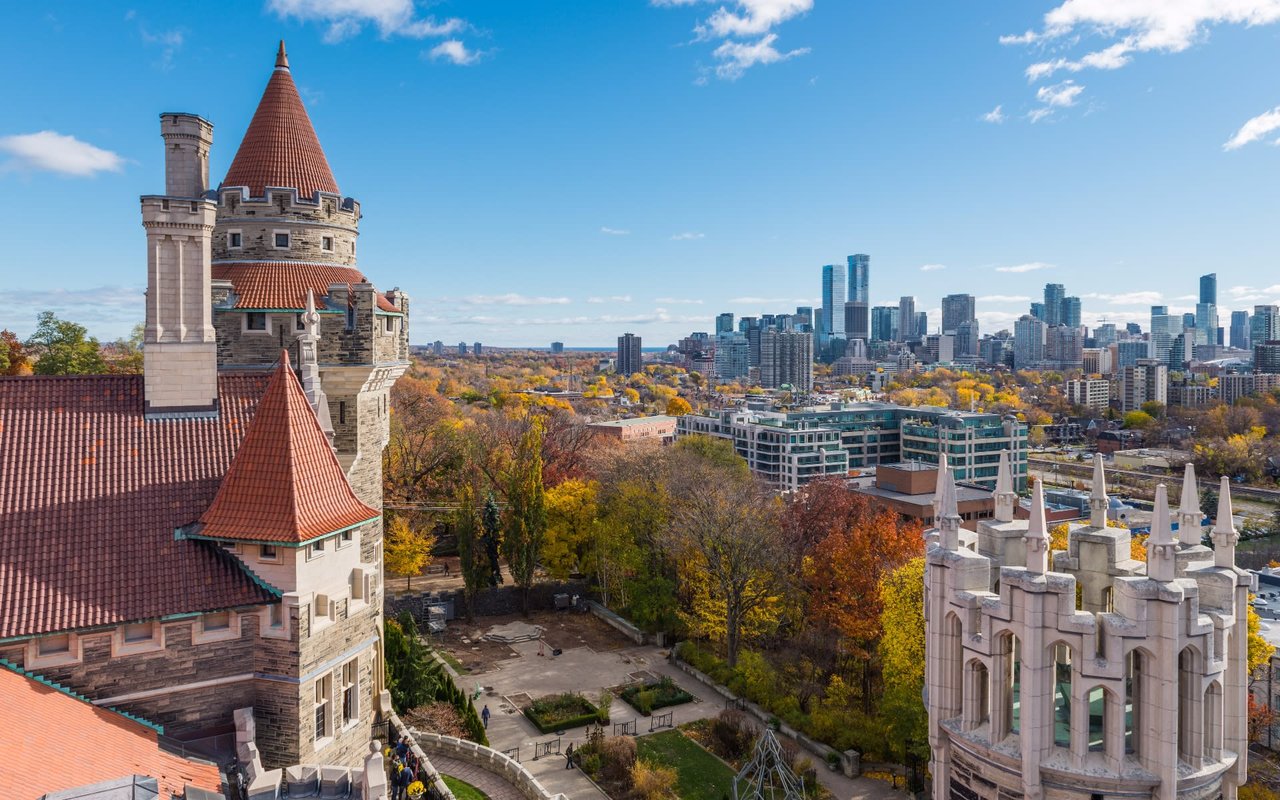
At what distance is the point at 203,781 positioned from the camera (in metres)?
13.2

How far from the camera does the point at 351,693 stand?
55.9ft

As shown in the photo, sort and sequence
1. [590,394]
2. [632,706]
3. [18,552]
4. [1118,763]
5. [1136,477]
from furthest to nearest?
[590,394] → [1136,477] → [632,706] → [18,552] → [1118,763]

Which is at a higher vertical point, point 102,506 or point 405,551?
point 102,506

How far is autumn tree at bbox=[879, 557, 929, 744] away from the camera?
90.3 ft

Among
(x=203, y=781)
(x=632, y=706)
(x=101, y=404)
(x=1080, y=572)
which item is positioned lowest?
(x=632, y=706)

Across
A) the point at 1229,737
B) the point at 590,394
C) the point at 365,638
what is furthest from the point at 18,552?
the point at 590,394

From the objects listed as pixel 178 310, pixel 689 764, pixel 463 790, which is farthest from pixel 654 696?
pixel 178 310

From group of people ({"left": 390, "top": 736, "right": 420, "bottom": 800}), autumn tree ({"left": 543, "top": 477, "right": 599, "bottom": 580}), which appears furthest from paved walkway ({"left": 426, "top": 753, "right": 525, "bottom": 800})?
autumn tree ({"left": 543, "top": 477, "right": 599, "bottom": 580})

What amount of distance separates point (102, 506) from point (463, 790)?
45.9 feet

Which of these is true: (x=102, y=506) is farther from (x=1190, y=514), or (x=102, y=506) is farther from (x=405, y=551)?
(x=405, y=551)

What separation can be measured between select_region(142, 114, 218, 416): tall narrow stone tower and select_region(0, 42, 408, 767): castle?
3 cm

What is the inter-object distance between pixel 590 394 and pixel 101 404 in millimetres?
176835

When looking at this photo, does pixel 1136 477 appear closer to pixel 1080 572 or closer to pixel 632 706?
pixel 632 706

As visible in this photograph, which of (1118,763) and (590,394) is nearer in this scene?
(1118,763)
